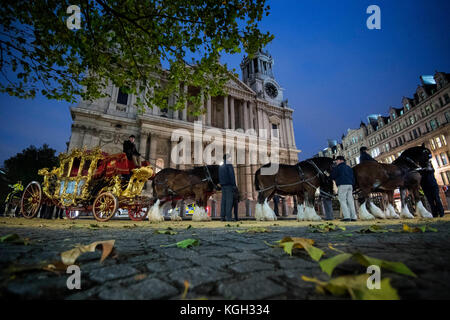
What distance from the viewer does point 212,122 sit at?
2952cm

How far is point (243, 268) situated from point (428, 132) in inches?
1666

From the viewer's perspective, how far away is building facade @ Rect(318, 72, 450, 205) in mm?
27156

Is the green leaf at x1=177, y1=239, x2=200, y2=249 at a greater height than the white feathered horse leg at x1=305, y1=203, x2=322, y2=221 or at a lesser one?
lesser

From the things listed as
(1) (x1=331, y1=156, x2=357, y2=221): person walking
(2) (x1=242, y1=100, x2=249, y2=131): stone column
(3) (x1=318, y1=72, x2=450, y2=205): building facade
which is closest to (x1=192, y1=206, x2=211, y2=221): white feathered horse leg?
(1) (x1=331, y1=156, x2=357, y2=221): person walking

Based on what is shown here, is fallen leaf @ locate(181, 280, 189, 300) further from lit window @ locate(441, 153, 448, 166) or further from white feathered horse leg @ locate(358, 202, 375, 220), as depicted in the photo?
lit window @ locate(441, 153, 448, 166)

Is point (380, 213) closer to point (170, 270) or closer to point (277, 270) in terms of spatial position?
point (277, 270)

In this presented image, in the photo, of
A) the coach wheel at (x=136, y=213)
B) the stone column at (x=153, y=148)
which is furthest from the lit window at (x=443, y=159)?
the coach wheel at (x=136, y=213)

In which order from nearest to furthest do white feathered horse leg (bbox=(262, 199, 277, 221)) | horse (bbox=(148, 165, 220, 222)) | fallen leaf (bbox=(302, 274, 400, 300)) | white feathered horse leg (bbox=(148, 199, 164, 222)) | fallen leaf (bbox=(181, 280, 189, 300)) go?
fallen leaf (bbox=(302, 274, 400, 300)) < fallen leaf (bbox=(181, 280, 189, 300)) < white feathered horse leg (bbox=(148, 199, 164, 222)) < white feathered horse leg (bbox=(262, 199, 277, 221)) < horse (bbox=(148, 165, 220, 222))

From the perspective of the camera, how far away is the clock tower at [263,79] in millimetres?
35938

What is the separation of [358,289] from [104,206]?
6.72m

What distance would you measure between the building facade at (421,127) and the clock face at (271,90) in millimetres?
22491

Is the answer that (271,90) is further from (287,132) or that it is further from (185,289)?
(185,289)

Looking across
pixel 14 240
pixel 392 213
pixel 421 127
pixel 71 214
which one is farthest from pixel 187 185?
pixel 421 127

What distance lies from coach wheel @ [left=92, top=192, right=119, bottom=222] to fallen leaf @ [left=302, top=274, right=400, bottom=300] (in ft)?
19.6
